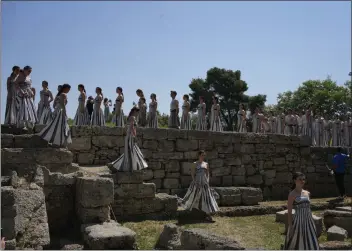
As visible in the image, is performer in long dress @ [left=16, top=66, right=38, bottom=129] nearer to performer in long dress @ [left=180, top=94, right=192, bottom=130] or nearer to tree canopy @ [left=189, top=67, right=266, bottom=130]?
performer in long dress @ [left=180, top=94, right=192, bottom=130]

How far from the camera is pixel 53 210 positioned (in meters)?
8.01

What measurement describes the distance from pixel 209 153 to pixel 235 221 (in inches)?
141

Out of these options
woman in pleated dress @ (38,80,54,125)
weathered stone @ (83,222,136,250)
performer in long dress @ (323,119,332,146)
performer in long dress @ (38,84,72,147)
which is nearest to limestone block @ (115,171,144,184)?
performer in long dress @ (38,84,72,147)

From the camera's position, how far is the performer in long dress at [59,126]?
8.94m

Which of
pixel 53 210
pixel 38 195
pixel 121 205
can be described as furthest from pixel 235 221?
pixel 38 195

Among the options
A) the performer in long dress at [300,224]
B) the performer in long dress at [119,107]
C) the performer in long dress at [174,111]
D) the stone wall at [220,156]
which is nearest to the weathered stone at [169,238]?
the performer in long dress at [300,224]

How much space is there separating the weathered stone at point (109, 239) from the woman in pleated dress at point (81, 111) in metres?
6.59

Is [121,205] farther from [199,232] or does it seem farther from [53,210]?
[199,232]

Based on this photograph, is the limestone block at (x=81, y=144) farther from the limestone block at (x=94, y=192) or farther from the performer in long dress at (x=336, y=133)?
the performer in long dress at (x=336, y=133)

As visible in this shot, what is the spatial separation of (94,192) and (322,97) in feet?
119

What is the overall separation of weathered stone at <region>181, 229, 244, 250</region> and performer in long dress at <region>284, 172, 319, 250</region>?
3.59 feet

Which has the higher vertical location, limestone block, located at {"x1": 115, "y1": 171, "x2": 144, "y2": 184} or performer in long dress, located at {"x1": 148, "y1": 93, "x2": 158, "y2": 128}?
performer in long dress, located at {"x1": 148, "y1": 93, "x2": 158, "y2": 128}

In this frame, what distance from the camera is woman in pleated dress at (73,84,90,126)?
12.4 metres

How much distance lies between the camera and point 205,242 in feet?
19.1
